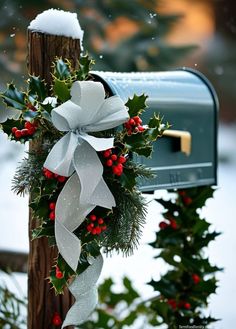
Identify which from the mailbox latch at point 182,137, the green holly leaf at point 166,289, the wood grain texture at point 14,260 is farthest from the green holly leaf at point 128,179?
the wood grain texture at point 14,260

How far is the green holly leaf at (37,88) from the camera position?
2078 mm

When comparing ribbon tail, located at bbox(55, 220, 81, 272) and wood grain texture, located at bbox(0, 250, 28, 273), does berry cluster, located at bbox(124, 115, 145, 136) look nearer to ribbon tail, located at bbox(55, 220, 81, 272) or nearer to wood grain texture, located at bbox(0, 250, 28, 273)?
ribbon tail, located at bbox(55, 220, 81, 272)

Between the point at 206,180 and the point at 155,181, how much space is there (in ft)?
1.27

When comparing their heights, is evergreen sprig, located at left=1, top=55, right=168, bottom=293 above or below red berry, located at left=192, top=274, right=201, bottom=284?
above

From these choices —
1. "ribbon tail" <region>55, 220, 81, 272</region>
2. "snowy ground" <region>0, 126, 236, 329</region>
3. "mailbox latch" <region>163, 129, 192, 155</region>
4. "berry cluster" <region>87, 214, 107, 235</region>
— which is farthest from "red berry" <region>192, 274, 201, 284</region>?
"snowy ground" <region>0, 126, 236, 329</region>

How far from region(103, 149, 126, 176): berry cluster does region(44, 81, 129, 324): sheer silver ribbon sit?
0.20 ft

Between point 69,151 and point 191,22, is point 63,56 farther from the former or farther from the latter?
point 191,22

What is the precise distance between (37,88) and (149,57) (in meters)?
3.19

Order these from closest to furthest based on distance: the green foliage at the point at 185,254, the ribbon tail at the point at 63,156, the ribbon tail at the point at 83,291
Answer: the ribbon tail at the point at 63,156 → the ribbon tail at the point at 83,291 → the green foliage at the point at 185,254

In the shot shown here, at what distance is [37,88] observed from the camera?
209 cm

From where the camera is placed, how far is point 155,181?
8.41 ft

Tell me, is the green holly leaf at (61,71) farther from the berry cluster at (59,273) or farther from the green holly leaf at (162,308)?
the green holly leaf at (162,308)

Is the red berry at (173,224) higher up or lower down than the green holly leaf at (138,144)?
lower down

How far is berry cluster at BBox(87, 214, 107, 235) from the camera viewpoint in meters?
2.02
